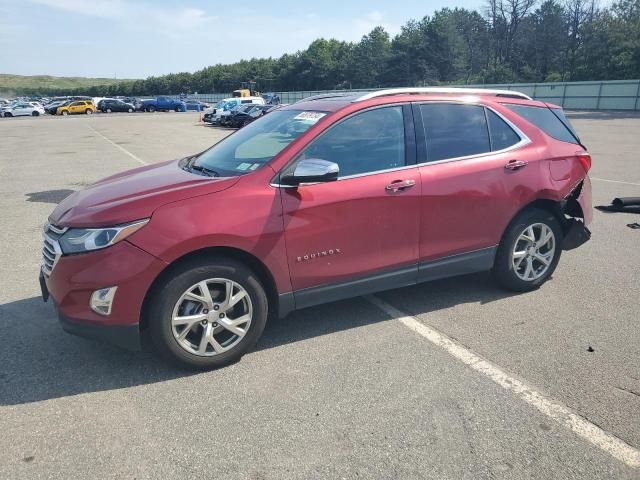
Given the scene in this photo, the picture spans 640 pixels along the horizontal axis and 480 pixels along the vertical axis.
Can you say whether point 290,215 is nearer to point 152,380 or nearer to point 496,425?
point 152,380

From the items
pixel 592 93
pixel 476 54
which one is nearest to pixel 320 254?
pixel 592 93

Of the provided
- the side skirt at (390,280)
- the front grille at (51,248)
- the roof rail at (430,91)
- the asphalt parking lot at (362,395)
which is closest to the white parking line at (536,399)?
the asphalt parking lot at (362,395)

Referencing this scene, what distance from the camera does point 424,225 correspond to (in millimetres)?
4035

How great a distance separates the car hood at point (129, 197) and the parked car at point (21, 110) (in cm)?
6123

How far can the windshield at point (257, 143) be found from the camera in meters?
3.75

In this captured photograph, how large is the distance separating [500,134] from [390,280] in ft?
5.52

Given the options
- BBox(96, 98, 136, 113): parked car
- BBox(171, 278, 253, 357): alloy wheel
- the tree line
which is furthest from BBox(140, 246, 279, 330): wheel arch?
BBox(96, 98, 136, 113): parked car

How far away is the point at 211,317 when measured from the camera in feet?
11.0

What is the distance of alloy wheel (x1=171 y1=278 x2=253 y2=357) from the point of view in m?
3.29

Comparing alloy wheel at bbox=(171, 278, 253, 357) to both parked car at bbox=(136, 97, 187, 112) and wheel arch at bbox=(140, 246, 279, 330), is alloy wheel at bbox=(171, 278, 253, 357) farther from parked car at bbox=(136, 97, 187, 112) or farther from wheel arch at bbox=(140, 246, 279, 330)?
parked car at bbox=(136, 97, 187, 112)

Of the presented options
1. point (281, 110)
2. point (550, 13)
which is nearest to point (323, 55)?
point (550, 13)

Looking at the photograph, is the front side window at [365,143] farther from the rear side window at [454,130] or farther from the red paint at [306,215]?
the rear side window at [454,130]

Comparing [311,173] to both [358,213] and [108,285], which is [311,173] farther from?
[108,285]

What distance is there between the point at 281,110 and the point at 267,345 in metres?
2.13
